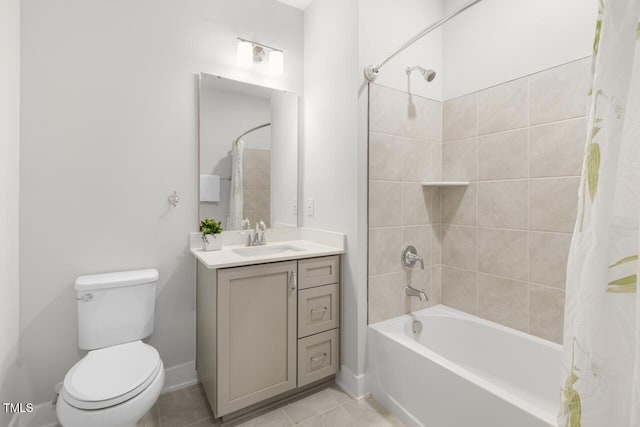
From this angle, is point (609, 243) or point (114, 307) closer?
point (609, 243)

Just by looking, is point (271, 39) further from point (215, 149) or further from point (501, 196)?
point (501, 196)

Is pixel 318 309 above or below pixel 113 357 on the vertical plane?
above

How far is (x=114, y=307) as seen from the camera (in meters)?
1.65

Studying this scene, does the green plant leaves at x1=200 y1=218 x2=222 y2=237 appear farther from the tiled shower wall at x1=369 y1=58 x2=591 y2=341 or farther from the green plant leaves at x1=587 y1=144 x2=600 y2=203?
the green plant leaves at x1=587 y1=144 x2=600 y2=203

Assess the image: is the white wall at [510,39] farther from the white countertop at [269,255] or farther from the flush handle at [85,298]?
the flush handle at [85,298]

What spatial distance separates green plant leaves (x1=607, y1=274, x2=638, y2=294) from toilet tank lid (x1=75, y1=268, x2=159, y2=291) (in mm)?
1941

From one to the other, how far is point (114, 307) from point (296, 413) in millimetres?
1175

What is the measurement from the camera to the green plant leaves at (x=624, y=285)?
1.98ft

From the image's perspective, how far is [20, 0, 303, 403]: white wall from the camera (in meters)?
1.61

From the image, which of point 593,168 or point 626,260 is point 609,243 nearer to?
point 626,260

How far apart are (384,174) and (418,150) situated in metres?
0.37

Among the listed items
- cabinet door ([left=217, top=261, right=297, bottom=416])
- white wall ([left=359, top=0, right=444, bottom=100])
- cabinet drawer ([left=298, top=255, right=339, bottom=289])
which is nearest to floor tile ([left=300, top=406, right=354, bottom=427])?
cabinet door ([left=217, top=261, right=297, bottom=416])

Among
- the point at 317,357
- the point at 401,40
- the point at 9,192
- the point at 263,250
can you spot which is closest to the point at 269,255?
the point at 263,250

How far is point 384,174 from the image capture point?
6.41ft
